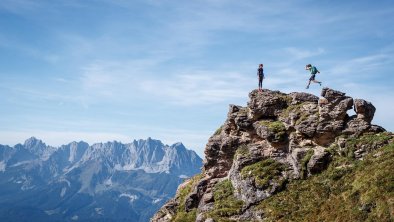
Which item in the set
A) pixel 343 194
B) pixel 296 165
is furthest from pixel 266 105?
pixel 343 194

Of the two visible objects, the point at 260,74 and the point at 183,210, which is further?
the point at 260,74

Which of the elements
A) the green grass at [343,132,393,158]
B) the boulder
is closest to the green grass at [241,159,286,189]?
the green grass at [343,132,393,158]

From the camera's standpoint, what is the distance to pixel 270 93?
168 feet

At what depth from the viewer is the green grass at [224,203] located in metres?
41.5

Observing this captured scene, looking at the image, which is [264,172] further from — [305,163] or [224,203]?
[224,203]

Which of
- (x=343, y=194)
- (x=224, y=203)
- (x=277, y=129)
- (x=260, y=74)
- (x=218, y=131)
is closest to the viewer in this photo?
(x=343, y=194)

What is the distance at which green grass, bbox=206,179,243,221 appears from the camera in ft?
136

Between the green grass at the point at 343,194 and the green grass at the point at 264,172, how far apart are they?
2.00m

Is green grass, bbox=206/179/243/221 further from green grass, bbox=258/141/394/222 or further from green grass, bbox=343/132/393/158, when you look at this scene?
green grass, bbox=343/132/393/158

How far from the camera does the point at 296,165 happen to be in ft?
137

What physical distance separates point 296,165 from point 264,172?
3.54 meters

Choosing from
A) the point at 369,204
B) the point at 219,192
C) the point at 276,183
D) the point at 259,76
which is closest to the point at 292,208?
the point at 276,183

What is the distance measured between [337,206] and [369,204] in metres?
3.00

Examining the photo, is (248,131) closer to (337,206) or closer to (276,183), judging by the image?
(276,183)
